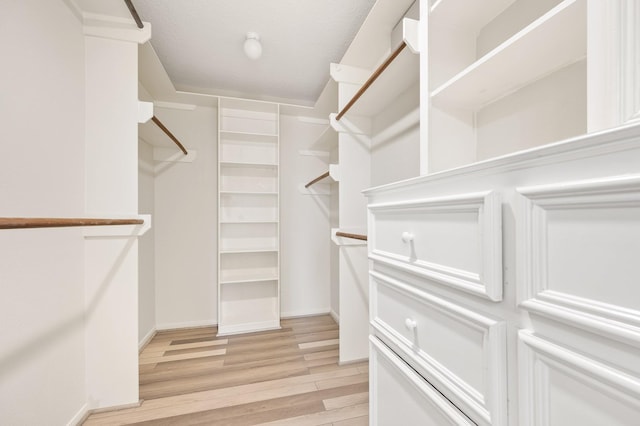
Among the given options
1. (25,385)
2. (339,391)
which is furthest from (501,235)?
(25,385)

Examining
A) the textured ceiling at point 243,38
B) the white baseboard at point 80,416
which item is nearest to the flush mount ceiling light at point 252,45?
the textured ceiling at point 243,38

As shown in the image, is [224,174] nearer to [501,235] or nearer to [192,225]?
[192,225]

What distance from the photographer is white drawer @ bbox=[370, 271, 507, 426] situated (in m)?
0.47

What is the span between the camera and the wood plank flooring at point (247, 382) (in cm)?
133

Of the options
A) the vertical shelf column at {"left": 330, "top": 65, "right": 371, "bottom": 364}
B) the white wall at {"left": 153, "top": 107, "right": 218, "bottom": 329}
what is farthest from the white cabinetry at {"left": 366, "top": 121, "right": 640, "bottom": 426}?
the white wall at {"left": 153, "top": 107, "right": 218, "bottom": 329}

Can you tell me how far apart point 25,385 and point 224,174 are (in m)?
1.87

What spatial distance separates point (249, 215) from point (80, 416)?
1.70 m

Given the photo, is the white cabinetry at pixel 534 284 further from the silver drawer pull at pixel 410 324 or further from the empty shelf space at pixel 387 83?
the empty shelf space at pixel 387 83

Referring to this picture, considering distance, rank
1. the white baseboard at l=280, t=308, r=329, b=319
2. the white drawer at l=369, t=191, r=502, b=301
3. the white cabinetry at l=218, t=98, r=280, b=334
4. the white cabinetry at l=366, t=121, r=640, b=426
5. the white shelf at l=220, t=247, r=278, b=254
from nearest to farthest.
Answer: the white cabinetry at l=366, t=121, r=640, b=426 < the white drawer at l=369, t=191, r=502, b=301 < the white shelf at l=220, t=247, r=278, b=254 < the white cabinetry at l=218, t=98, r=280, b=334 < the white baseboard at l=280, t=308, r=329, b=319

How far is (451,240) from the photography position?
580 mm

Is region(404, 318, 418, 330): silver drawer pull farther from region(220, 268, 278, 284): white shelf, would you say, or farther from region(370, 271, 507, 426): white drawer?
region(220, 268, 278, 284): white shelf

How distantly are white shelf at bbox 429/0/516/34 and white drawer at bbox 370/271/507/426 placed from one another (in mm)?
962

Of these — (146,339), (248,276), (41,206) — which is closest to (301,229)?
(248,276)

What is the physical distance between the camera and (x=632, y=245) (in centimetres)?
31
